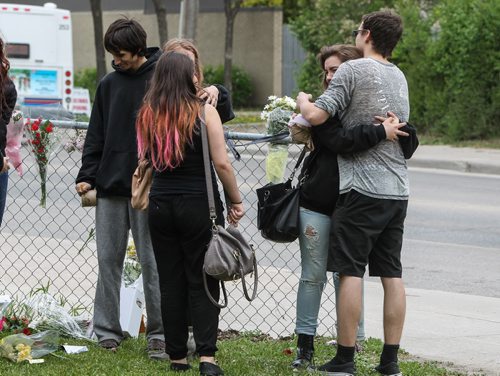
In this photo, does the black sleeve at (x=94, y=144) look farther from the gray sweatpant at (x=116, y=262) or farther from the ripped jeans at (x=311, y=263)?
the ripped jeans at (x=311, y=263)

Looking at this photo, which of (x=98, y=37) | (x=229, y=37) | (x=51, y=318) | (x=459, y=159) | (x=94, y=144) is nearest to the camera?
(x=94, y=144)

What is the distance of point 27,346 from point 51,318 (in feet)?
2.36

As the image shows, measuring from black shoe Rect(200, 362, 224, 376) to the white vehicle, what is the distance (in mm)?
17870

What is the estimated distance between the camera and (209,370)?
5531 mm

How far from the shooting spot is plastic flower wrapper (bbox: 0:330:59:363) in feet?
19.1

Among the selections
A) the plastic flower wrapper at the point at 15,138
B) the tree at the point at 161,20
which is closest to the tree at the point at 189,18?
the tree at the point at 161,20

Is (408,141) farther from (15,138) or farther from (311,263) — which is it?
(15,138)

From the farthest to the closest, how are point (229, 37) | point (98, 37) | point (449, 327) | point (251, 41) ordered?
1. point (251, 41)
2. point (229, 37)
3. point (98, 37)
4. point (449, 327)

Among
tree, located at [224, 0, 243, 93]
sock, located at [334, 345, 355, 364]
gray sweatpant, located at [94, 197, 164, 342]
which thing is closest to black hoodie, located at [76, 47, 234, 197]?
gray sweatpant, located at [94, 197, 164, 342]

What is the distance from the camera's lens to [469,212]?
13.2m

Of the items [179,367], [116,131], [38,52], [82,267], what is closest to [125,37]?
[116,131]

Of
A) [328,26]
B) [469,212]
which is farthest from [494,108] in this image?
[469,212]

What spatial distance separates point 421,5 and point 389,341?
20.4 metres

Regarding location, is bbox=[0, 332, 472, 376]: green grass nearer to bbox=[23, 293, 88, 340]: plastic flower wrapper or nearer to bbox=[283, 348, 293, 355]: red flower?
bbox=[283, 348, 293, 355]: red flower
